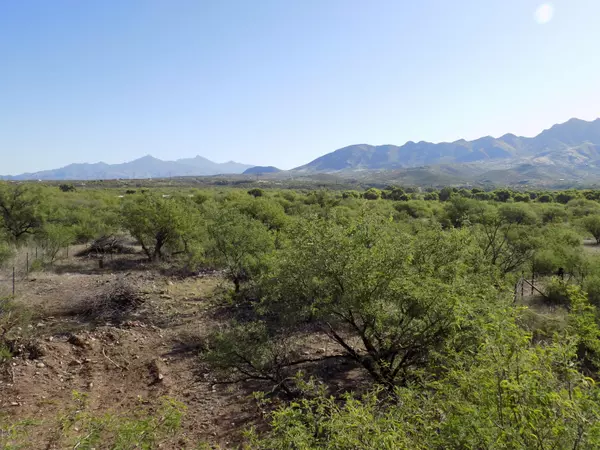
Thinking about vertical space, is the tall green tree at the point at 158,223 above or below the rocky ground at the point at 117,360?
above

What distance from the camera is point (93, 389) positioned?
1120 cm

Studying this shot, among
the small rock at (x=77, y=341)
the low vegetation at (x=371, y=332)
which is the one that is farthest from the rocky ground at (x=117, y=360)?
the low vegetation at (x=371, y=332)

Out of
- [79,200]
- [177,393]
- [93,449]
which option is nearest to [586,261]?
[177,393]

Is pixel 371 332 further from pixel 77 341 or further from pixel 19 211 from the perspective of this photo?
pixel 19 211

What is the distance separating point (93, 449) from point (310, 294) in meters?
6.17

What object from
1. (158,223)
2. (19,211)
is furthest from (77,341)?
(19,211)

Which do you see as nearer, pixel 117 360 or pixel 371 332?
pixel 371 332

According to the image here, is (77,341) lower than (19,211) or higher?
lower

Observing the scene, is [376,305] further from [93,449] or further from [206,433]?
[93,449]

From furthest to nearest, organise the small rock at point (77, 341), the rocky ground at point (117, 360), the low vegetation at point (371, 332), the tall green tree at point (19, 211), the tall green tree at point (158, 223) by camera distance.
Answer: the tall green tree at point (19, 211) < the tall green tree at point (158, 223) < the small rock at point (77, 341) < the rocky ground at point (117, 360) < the low vegetation at point (371, 332)

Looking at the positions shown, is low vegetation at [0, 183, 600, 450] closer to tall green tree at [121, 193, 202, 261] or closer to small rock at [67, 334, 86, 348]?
tall green tree at [121, 193, 202, 261]

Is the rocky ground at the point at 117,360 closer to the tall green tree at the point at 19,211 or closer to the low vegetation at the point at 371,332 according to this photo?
the low vegetation at the point at 371,332

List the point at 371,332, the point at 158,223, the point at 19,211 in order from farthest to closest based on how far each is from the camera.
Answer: the point at 19,211 → the point at 158,223 → the point at 371,332

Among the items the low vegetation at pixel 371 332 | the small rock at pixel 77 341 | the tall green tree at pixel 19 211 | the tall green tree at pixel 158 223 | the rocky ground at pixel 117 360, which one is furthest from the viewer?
the tall green tree at pixel 19 211
